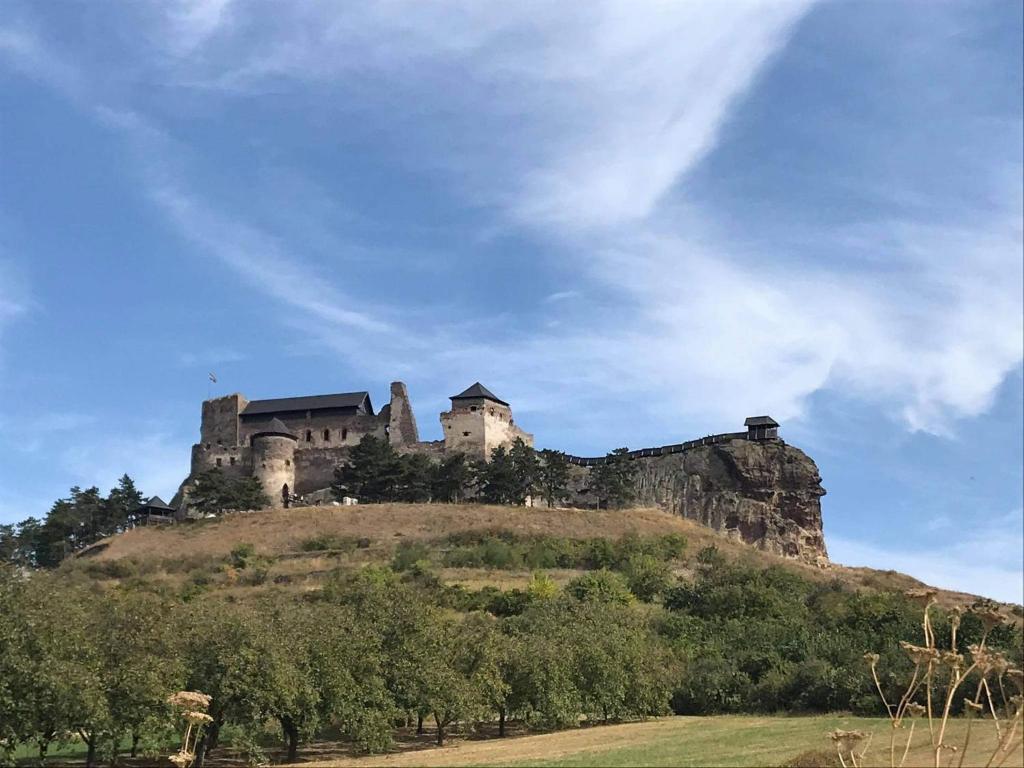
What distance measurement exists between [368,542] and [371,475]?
1292 cm

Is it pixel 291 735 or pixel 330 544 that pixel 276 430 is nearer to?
pixel 330 544

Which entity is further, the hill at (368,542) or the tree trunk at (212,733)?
the hill at (368,542)

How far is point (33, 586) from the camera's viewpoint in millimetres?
29172

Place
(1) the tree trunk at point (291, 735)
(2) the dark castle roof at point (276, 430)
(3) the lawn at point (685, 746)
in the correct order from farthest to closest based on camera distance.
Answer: (2) the dark castle roof at point (276, 430), (1) the tree trunk at point (291, 735), (3) the lawn at point (685, 746)

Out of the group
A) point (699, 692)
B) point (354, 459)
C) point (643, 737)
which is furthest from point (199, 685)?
point (354, 459)

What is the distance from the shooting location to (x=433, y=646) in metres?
34.6

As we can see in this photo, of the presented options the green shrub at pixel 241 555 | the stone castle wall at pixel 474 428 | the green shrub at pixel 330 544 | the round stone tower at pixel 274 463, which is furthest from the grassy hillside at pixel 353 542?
the stone castle wall at pixel 474 428

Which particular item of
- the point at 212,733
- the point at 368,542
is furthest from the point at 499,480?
the point at 212,733

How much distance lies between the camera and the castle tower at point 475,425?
8806 cm

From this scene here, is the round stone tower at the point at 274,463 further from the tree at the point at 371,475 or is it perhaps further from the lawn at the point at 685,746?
the lawn at the point at 685,746

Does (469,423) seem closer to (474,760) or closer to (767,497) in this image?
(767,497)

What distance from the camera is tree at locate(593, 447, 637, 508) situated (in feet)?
275

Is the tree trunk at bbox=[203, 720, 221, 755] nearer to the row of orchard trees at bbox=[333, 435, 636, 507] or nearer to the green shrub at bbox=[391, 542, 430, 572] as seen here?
the green shrub at bbox=[391, 542, 430, 572]

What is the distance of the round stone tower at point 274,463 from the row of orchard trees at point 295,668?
165 ft
